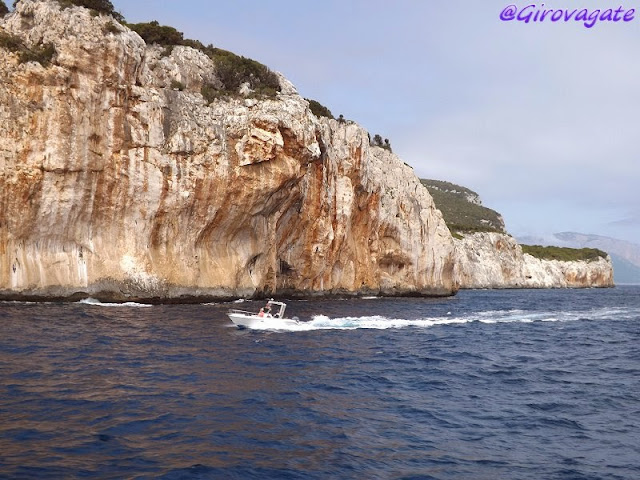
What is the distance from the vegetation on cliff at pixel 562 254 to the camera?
165 metres

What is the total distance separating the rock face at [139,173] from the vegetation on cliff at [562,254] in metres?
124

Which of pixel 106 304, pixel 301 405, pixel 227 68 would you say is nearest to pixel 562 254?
pixel 227 68

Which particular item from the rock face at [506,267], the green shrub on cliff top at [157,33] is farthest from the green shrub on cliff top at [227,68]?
the rock face at [506,267]

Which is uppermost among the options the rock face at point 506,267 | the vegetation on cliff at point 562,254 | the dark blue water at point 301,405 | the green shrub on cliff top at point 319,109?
the green shrub on cliff top at point 319,109

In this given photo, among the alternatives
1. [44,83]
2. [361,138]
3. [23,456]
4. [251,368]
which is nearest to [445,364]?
[251,368]

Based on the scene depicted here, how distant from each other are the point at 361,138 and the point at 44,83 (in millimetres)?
36559

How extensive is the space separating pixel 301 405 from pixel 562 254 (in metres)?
172

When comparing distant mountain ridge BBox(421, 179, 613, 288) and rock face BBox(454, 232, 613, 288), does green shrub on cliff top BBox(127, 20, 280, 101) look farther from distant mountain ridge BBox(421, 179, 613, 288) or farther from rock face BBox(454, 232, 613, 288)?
rock face BBox(454, 232, 613, 288)

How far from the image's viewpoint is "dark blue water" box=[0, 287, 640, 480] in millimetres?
11617

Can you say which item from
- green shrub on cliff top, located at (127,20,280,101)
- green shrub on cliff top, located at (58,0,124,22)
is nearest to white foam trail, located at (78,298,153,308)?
green shrub on cliff top, located at (127,20,280,101)

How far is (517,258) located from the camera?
483ft

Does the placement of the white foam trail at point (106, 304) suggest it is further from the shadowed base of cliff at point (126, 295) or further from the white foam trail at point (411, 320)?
the white foam trail at point (411, 320)

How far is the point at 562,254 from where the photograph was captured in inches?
6737

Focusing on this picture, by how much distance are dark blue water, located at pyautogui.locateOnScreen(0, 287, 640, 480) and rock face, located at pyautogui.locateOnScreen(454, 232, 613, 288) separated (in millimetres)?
97921
